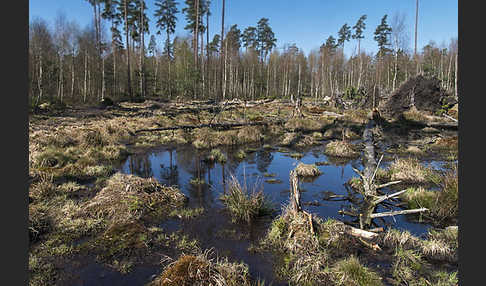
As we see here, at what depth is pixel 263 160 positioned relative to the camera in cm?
1278

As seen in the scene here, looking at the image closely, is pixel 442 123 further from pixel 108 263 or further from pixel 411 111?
pixel 108 263

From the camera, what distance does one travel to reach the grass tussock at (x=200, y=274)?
3.72 m

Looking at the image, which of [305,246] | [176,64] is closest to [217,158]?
[305,246]

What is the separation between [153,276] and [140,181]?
381 cm

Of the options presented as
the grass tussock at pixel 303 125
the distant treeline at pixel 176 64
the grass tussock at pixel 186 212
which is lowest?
the grass tussock at pixel 186 212

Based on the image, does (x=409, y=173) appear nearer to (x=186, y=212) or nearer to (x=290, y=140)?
(x=186, y=212)

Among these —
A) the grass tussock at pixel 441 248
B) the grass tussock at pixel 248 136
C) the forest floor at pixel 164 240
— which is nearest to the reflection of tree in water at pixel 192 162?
the forest floor at pixel 164 240

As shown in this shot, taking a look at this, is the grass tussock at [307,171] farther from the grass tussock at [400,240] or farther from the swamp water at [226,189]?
the grass tussock at [400,240]

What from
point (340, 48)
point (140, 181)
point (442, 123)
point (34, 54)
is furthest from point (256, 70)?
point (140, 181)

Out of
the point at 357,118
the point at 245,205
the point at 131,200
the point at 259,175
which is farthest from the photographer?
the point at 357,118

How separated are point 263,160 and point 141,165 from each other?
18.9 feet

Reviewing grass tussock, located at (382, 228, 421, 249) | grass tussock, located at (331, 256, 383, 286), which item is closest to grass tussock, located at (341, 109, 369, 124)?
grass tussock, located at (382, 228, 421, 249)

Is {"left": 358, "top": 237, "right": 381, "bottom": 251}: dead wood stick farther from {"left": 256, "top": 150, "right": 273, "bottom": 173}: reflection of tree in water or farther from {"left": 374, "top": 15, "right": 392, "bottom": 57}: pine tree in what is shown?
{"left": 374, "top": 15, "right": 392, "bottom": 57}: pine tree

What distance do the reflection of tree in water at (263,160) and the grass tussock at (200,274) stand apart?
6.98 m
